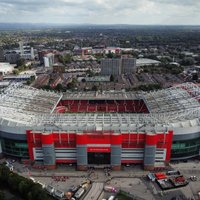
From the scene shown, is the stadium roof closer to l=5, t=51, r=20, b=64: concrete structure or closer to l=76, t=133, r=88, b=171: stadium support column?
l=76, t=133, r=88, b=171: stadium support column

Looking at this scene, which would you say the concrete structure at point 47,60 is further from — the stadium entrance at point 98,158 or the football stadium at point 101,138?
the stadium entrance at point 98,158

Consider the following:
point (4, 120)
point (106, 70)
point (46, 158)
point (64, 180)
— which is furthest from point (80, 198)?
point (106, 70)

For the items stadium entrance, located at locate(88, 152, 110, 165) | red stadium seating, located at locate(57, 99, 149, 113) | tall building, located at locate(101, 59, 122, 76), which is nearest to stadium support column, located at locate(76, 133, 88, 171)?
stadium entrance, located at locate(88, 152, 110, 165)

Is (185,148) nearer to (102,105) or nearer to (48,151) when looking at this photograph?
(48,151)

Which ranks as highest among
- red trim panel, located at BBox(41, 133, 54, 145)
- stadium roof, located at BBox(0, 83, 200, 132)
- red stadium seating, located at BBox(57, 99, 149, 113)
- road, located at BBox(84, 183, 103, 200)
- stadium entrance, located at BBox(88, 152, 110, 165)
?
stadium roof, located at BBox(0, 83, 200, 132)

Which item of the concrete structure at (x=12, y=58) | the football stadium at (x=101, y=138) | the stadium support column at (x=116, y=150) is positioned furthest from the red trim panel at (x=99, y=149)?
the concrete structure at (x=12, y=58)

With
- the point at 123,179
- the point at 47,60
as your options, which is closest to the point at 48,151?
the point at 123,179
